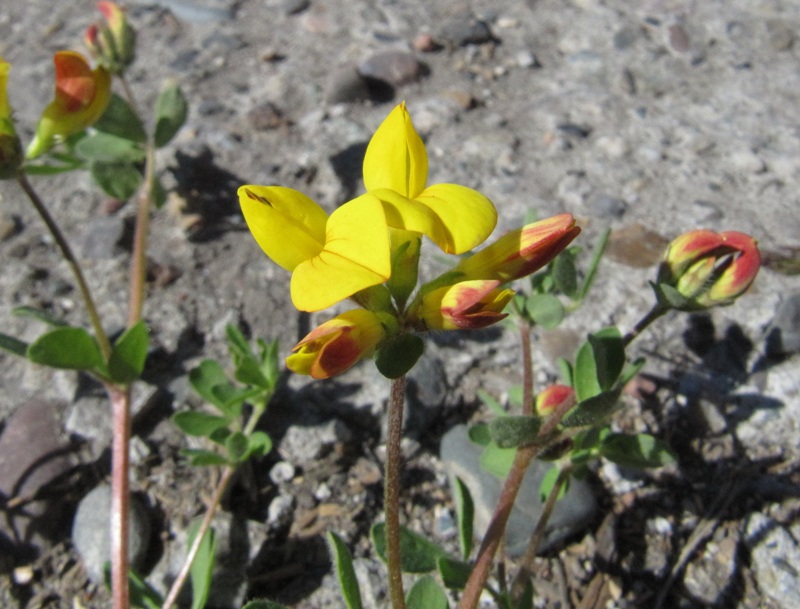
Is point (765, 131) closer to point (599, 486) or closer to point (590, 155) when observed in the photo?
point (590, 155)

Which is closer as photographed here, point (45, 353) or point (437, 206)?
point (437, 206)

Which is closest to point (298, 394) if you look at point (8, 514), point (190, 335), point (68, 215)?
point (190, 335)

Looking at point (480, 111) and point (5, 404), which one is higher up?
point (480, 111)

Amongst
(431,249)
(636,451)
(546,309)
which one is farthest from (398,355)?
(431,249)

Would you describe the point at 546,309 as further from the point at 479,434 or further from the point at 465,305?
the point at 465,305

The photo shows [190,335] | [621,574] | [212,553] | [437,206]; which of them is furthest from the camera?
[190,335]

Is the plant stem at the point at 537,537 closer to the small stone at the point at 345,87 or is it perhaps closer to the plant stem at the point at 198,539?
the plant stem at the point at 198,539

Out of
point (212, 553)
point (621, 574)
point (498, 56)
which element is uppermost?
point (498, 56)
